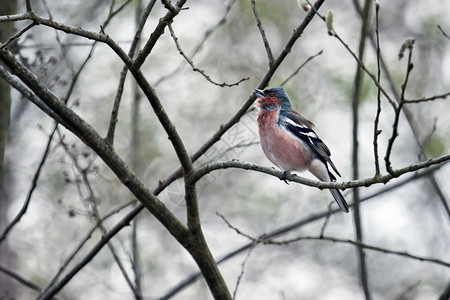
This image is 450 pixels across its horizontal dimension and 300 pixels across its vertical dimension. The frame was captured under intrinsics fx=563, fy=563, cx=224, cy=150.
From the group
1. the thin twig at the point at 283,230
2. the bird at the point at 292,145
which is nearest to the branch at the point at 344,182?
the thin twig at the point at 283,230

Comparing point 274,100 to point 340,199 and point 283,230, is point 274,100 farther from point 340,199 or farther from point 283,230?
point 340,199

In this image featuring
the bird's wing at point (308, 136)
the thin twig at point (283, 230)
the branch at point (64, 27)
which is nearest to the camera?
the branch at point (64, 27)

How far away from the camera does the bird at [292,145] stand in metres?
6.35

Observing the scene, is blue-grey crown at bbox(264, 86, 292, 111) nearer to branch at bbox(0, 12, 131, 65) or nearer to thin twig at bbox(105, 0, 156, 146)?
thin twig at bbox(105, 0, 156, 146)

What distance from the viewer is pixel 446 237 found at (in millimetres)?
14484

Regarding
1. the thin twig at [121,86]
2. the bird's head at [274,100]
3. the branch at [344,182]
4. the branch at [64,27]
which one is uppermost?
the bird's head at [274,100]

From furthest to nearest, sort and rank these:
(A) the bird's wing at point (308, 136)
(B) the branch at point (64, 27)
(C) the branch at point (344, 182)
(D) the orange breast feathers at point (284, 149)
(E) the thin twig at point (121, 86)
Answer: (A) the bird's wing at point (308, 136)
(D) the orange breast feathers at point (284, 149)
(E) the thin twig at point (121, 86)
(B) the branch at point (64, 27)
(C) the branch at point (344, 182)

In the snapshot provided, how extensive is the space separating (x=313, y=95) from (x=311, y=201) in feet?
9.04

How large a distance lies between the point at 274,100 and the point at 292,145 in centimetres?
90

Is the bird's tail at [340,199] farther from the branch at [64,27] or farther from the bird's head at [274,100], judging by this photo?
the branch at [64,27]

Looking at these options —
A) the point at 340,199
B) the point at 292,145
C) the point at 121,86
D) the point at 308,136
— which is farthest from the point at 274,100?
the point at 121,86

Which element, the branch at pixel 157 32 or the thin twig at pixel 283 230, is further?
the thin twig at pixel 283 230

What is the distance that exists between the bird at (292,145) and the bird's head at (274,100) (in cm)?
12

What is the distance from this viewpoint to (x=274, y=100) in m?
7.04
